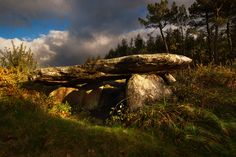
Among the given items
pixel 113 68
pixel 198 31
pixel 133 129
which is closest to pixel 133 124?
pixel 133 129

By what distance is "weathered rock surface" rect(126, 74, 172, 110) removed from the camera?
10.3m

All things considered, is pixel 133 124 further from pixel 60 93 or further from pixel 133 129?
pixel 60 93

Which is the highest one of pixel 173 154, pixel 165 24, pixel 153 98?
pixel 165 24

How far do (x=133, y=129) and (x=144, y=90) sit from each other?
262 centimetres

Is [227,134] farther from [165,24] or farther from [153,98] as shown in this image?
[165,24]

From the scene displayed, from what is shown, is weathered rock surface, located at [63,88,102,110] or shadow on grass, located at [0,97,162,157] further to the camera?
weathered rock surface, located at [63,88,102,110]

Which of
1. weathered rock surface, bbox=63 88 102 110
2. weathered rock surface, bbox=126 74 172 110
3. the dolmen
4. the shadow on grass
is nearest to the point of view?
the shadow on grass

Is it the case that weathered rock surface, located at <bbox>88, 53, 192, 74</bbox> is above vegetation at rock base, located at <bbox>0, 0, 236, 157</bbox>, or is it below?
above

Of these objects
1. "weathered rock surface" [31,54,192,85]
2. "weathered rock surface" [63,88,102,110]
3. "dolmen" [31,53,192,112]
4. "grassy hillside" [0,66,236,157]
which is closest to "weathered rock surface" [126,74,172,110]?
"dolmen" [31,53,192,112]

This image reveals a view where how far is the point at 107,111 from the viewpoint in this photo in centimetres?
1166

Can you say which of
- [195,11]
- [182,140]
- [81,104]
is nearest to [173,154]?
[182,140]

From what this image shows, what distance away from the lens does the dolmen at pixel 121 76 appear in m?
10.7

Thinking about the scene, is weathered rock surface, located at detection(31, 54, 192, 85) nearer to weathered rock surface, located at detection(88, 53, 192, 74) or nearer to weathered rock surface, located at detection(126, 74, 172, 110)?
weathered rock surface, located at detection(88, 53, 192, 74)

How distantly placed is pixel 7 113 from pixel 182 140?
5.34m
